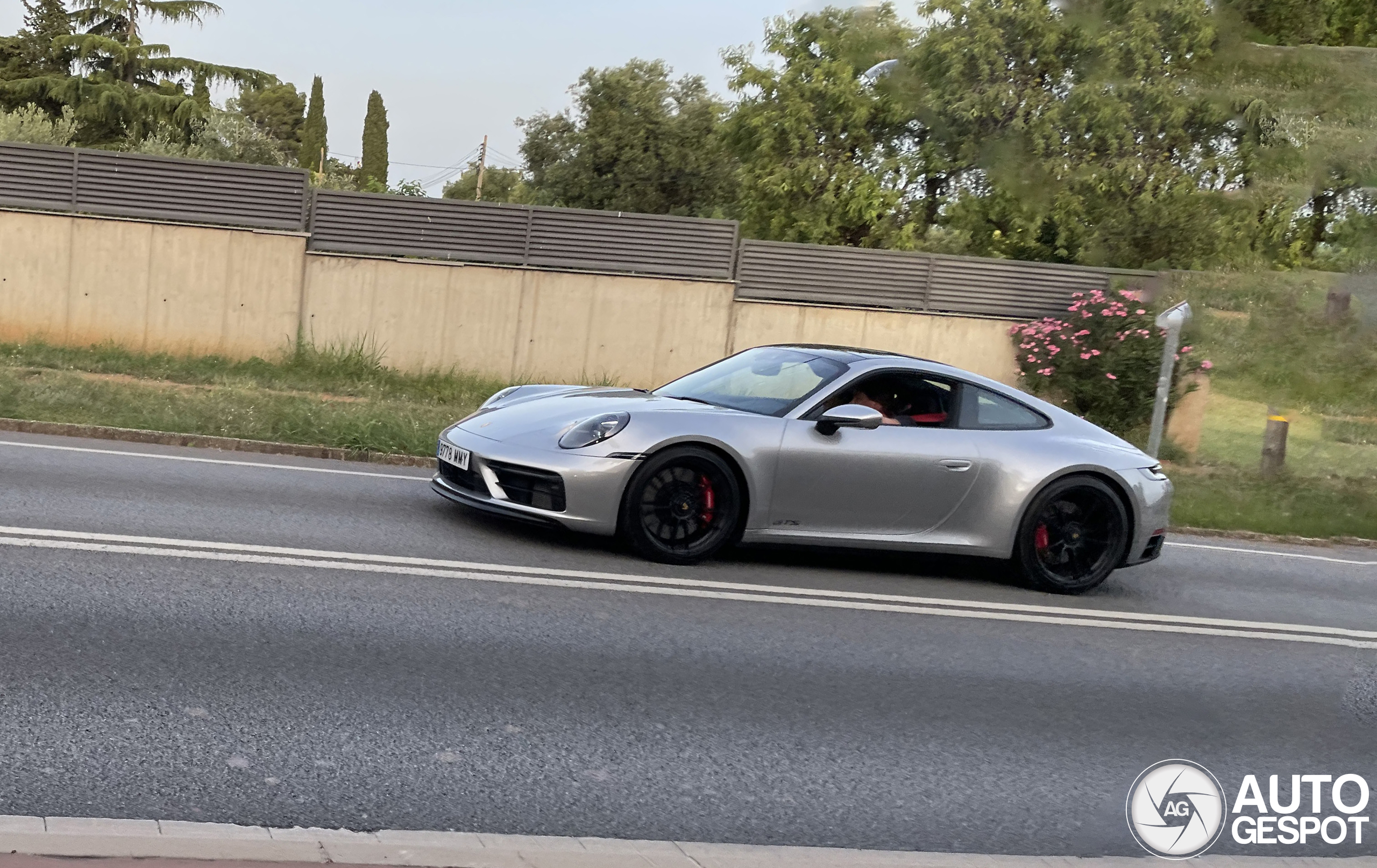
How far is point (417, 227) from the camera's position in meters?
18.4

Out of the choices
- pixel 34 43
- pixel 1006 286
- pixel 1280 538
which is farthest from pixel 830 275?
pixel 34 43

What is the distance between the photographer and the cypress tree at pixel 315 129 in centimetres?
9475

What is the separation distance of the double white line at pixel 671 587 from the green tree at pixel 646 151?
43399 millimetres

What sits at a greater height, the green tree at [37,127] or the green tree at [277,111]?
the green tree at [277,111]

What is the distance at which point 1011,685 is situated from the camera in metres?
6.37

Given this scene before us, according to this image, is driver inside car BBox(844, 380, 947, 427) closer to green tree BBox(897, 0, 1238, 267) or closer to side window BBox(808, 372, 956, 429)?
side window BBox(808, 372, 956, 429)

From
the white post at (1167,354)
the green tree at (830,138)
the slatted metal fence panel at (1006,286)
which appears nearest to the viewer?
the white post at (1167,354)

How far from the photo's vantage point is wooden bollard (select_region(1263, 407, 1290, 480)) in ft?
57.3

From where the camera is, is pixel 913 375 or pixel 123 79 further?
pixel 123 79

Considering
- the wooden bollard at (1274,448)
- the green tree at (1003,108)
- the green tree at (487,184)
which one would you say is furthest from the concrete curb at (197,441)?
the green tree at (487,184)

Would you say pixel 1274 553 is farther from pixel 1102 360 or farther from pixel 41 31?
pixel 41 31

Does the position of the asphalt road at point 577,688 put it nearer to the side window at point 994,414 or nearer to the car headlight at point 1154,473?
the car headlight at point 1154,473

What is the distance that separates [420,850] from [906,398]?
5545 mm

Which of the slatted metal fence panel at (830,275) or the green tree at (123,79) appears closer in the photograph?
the slatted metal fence panel at (830,275)
